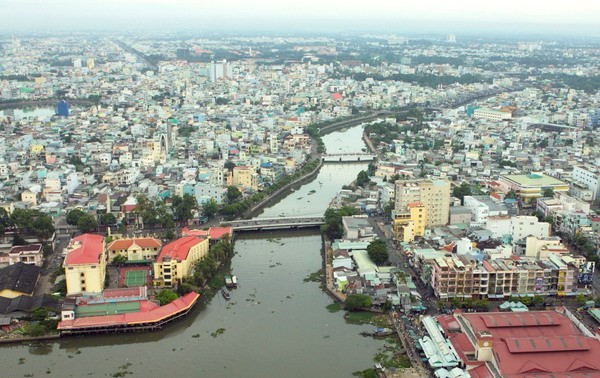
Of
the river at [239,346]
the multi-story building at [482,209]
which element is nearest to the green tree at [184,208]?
the river at [239,346]

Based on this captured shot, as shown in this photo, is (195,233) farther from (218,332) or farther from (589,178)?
(589,178)

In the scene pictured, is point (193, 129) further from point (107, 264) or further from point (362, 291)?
point (362, 291)

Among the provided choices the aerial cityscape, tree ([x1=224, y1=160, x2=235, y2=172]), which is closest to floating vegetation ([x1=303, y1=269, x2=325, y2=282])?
the aerial cityscape

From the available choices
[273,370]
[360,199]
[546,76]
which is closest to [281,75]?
[546,76]

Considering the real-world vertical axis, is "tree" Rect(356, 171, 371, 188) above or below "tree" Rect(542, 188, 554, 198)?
below

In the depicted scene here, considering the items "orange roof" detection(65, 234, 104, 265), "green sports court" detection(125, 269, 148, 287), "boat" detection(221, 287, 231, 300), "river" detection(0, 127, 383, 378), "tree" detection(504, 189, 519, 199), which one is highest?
"orange roof" detection(65, 234, 104, 265)

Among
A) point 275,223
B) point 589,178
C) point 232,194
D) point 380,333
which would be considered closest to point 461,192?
point 589,178

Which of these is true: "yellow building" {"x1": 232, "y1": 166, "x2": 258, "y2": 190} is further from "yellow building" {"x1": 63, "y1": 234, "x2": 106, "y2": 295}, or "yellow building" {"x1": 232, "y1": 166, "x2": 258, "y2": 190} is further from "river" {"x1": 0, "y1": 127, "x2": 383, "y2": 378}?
"yellow building" {"x1": 63, "y1": 234, "x2": 106, "y2": 295}
